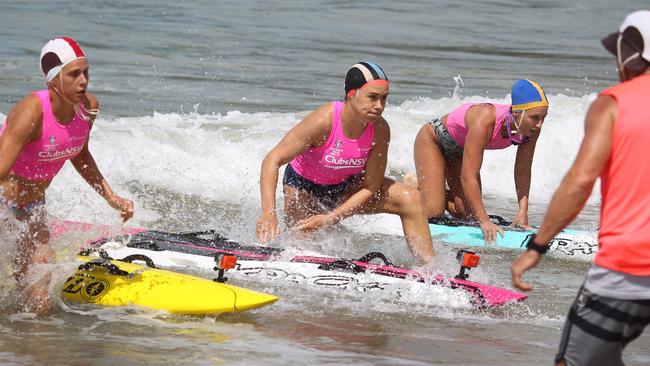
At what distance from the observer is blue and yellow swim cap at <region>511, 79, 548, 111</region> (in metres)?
8.32

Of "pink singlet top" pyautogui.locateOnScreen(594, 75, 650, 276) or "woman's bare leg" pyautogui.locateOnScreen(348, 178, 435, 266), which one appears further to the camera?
"woman's bare leg" pyautogui.locateOnScreen(348, 178, 435, 266)

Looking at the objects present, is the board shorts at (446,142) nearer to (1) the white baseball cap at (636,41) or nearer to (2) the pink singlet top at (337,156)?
(2) the pink singlet top at (337,156)

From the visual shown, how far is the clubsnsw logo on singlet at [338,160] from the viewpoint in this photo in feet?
24.7

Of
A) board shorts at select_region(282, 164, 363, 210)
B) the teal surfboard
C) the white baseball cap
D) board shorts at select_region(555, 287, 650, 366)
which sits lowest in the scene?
board shorts at select_region(555, 287, 650, 366)

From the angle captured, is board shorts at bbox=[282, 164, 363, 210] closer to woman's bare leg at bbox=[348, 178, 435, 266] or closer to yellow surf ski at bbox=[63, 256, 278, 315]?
woman's bare leg at bbox=[348, 178, 435, 266]

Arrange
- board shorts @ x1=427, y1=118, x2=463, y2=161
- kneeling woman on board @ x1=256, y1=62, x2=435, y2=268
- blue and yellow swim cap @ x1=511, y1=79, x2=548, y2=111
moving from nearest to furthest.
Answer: kneeling woman on board @ x1=256, y1=62, x2=435, y2=268 → blue and yellow swim cap @ x1=511, y1=79, x2=548, y2=111 → board shorts @ x1=427, y1=118, x2=463, y2=161

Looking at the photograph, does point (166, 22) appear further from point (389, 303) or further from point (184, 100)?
point (389, 303)

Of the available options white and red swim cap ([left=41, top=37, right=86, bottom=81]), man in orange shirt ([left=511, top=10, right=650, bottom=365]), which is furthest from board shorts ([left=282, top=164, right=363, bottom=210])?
man in orange shirt ([left=511, top=10, right=650, bottom=365])

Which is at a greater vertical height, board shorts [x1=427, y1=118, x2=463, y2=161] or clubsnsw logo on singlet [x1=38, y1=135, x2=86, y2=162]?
board shorts [x1=427, y1=118, x2=463, y2=161]

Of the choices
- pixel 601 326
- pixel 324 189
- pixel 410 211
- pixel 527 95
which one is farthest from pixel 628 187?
pixel 527 95

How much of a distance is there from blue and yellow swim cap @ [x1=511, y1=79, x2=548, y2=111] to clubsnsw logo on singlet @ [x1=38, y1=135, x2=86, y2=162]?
3514 millimetres

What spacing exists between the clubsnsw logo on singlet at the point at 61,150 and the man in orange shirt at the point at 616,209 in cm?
323

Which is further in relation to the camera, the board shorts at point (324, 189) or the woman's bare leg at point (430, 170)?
the woman's bare leg at point (430, 170)

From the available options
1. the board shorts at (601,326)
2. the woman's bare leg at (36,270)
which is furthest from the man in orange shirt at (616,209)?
the woman's bare leg at (36,270)
